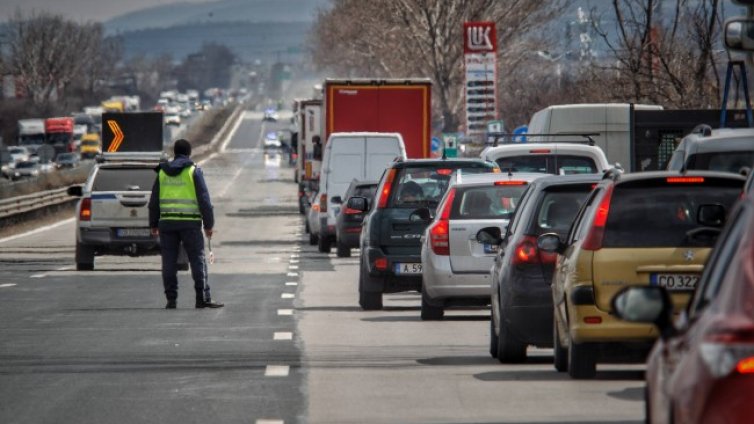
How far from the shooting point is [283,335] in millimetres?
16656

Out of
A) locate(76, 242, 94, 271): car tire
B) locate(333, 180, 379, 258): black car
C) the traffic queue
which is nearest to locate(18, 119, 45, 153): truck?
locate(333, 180, 379, 258): black car

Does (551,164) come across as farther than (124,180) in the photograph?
No

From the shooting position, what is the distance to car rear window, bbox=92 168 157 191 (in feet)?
96.1

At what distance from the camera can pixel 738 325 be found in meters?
5.53

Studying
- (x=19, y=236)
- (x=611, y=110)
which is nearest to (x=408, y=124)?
(x=611, y=110)

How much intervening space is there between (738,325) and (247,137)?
187586mm

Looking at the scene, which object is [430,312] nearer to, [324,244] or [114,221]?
[114,221]

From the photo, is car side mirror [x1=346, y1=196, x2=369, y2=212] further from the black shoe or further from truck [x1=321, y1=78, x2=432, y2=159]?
truck [x1=321, y1=78, x2=432, y2=159]

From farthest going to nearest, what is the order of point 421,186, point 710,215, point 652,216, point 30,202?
point 30,202
point 421,186
point 652,216
point 710,215

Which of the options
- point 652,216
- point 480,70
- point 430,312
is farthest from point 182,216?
point 480,70

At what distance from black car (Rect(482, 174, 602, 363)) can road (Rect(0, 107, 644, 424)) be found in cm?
21

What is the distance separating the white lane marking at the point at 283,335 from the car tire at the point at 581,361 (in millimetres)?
4233

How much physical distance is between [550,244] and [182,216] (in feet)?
26.1

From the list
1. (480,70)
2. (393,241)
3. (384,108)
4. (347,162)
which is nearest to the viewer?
(393,241)
